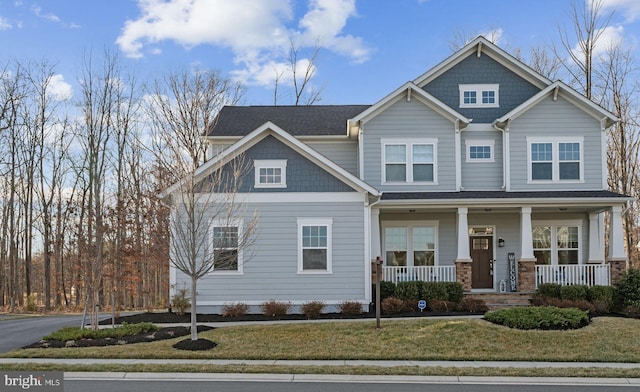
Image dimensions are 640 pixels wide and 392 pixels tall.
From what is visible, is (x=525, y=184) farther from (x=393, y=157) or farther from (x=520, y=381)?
(x=520, y=381)

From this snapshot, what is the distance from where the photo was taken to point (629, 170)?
3266cm

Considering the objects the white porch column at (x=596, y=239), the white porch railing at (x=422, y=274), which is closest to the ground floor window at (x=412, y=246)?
the white porch railing at (x=422, y=274)

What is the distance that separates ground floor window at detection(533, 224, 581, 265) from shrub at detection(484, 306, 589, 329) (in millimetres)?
6478

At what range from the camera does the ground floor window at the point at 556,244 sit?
21328 millimetres

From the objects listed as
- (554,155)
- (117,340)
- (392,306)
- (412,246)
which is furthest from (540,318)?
(117,340)

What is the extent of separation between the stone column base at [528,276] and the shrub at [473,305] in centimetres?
237

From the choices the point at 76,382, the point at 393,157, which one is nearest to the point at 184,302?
the point at 76,382

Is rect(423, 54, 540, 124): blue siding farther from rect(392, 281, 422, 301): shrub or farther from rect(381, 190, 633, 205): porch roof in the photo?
rect(392, 281, 422, 301): shrub

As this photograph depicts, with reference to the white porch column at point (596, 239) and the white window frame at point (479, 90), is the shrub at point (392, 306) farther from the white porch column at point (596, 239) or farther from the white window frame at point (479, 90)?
the white window frame at point (479, 90)

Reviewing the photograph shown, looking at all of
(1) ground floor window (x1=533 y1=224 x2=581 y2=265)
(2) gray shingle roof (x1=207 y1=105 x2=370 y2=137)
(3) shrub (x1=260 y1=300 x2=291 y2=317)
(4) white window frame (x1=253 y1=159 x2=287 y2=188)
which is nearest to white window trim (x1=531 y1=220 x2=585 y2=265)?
(1) ground floor window (x1=533 y1=224 x2=581 y2=265)

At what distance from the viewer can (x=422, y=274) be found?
20156 millimetres

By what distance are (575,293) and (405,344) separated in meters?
8.37

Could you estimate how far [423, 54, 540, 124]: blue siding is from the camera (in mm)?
21859

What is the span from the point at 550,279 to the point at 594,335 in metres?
6.46
